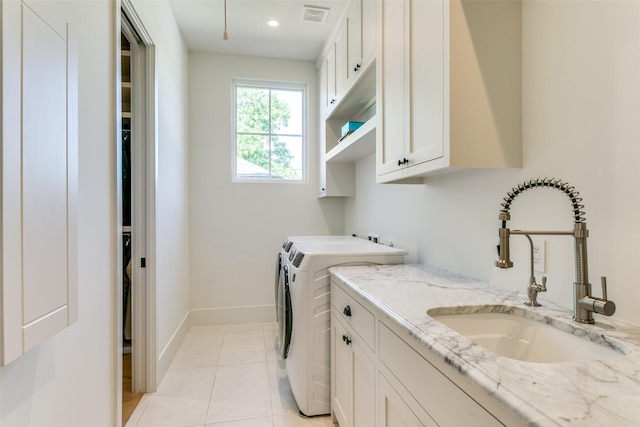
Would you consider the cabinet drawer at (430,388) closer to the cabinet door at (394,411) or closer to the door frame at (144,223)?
the cabinet door at (394,411)

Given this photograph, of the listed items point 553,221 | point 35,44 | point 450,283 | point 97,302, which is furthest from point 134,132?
point 553,221

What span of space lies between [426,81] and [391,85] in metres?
0.34

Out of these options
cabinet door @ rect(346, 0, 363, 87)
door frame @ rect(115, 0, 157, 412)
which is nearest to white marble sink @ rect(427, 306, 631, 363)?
cabinet door @ rect(346, 0, 363, 87)

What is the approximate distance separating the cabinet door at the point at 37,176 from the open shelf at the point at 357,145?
1.48m

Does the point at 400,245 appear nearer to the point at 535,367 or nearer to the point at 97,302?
the point at 535,367

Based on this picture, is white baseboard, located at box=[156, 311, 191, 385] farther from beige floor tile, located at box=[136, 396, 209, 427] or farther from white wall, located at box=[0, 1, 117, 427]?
white wall, located at box=[0, 1, 117, 427]

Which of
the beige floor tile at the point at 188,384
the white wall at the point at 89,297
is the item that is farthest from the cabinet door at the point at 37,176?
the beige floor tile at the point at 188,384

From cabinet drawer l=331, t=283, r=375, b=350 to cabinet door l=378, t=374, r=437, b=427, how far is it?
0.16 metres

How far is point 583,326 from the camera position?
0.88 meters

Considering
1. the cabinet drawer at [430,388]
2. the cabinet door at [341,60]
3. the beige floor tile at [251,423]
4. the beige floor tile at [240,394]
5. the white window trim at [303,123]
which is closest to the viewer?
the cabinet drawer at [430,388]

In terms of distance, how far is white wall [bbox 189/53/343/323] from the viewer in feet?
11.0

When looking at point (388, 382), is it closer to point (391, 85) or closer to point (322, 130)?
point (391, 85)

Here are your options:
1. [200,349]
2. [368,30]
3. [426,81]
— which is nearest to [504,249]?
[426,81]

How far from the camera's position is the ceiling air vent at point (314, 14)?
257 centimetres
